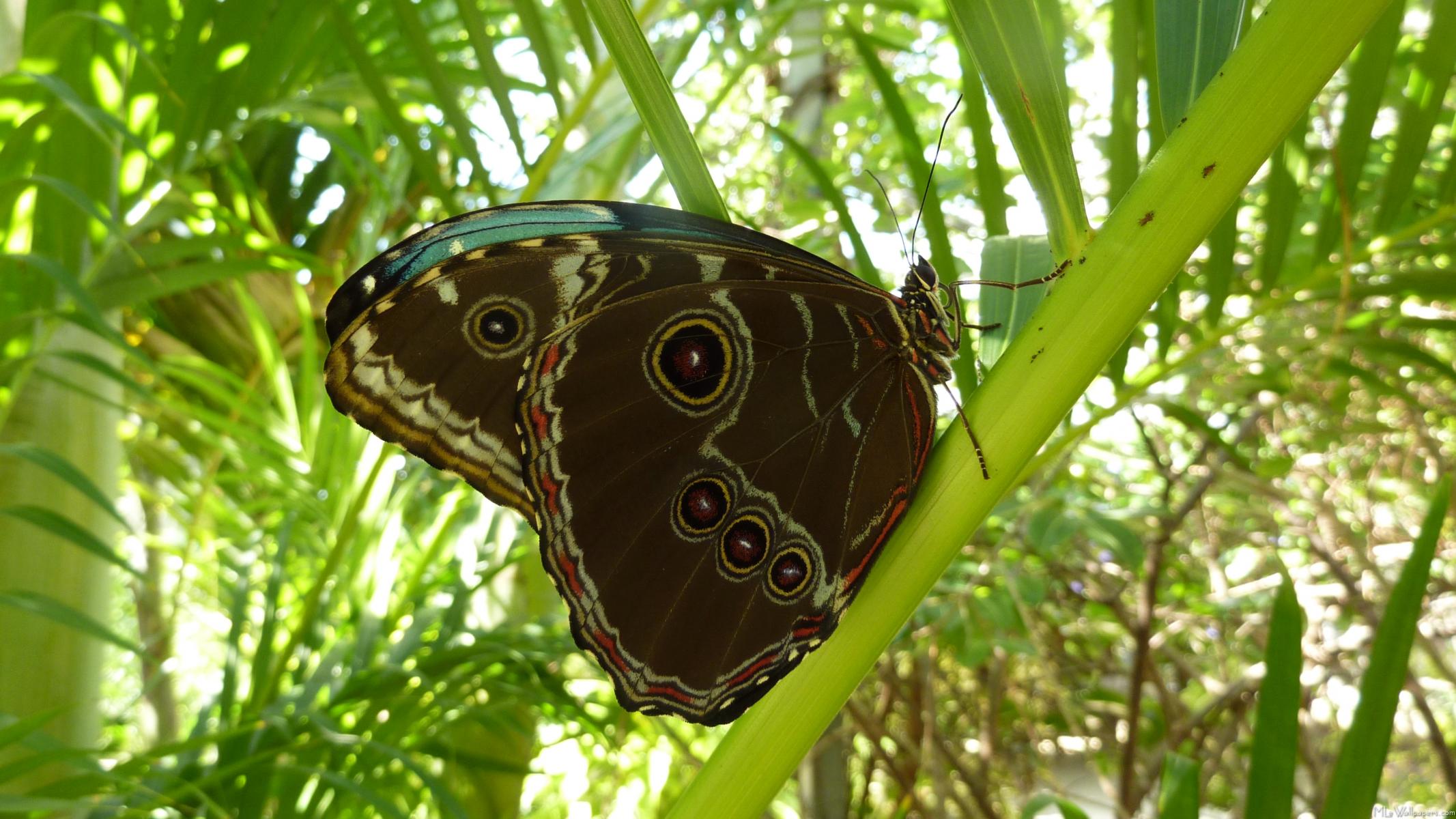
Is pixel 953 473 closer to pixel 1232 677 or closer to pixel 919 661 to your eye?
pixel 919 661

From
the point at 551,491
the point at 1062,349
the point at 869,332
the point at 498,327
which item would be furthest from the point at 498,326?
the point at 1062,349

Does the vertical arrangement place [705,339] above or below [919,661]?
below

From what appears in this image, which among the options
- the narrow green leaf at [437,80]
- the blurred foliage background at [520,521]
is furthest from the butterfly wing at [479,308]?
the narrow green leaf at [437,80]

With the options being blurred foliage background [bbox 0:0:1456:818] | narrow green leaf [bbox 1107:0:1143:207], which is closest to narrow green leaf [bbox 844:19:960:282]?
blurred foliage background [bbox 0:0:1456:818]

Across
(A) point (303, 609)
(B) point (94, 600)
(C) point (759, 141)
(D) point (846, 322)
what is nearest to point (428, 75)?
(D) point (846, 322)

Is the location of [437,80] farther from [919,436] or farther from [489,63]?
[919,436]

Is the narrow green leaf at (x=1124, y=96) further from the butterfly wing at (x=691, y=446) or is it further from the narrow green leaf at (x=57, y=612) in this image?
the narrow green leaf at (x=57, y=612)
